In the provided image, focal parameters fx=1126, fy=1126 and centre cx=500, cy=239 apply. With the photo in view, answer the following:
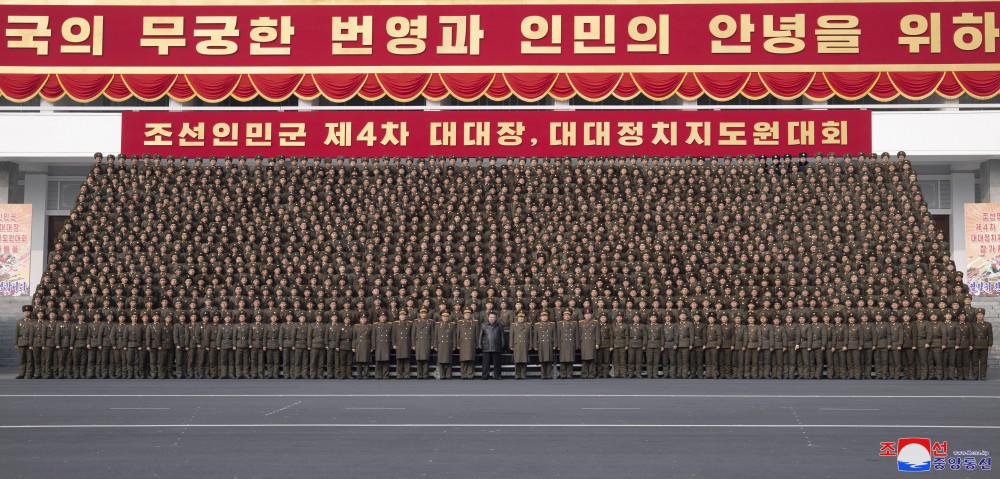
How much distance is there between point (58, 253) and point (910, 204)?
53.1ft

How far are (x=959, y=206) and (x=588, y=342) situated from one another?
1310cm

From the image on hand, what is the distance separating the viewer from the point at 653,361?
63.2 feet

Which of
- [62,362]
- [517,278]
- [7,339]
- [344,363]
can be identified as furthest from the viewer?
[7,339]

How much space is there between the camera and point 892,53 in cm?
2641

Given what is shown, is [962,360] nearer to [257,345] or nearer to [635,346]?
[635,346]

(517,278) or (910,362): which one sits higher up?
(517,278)

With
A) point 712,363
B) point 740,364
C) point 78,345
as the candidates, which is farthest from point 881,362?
point 78,345

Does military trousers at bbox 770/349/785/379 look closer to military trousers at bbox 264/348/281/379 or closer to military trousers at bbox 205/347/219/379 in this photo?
military trousers at bbox 264/348/281/379

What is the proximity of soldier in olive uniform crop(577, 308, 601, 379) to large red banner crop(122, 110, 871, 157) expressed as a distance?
25.2 feet

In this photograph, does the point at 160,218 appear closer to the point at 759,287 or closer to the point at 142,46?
the point at 142,46

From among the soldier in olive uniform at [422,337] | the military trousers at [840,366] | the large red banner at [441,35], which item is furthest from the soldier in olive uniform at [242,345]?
the military trousers at [840,366]
